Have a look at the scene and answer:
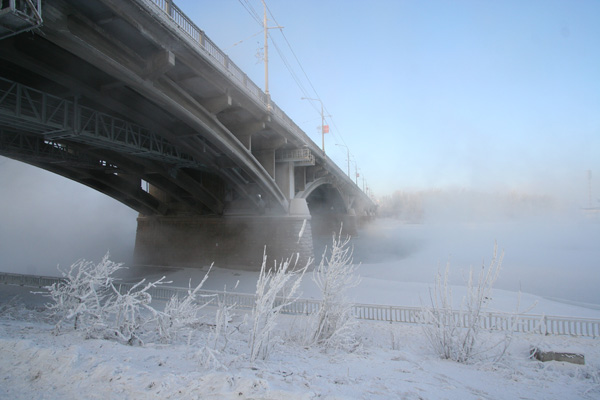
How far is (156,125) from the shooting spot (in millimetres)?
12047

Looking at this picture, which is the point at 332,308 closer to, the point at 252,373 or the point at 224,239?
the point at 252,373

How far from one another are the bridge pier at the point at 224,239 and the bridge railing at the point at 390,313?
6863 mm

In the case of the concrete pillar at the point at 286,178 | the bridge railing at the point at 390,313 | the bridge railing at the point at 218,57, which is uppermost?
the bridge railing at the point at 218,57

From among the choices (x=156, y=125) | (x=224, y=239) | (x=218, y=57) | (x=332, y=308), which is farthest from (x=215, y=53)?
(x=224, y=239)

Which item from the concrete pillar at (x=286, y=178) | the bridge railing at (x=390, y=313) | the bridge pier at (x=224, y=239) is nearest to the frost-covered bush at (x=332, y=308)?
the bridge railing at (x=390, y=313)

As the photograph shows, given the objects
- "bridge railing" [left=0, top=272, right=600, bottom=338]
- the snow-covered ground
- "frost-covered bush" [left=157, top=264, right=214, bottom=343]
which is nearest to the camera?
the snow-covered ground

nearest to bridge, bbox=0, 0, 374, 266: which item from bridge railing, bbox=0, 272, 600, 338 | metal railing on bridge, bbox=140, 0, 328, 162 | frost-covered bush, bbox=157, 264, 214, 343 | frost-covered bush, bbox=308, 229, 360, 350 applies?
metal railing on bridge, bbox=140, 0, 328, 162

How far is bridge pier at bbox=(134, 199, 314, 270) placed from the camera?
751 inches

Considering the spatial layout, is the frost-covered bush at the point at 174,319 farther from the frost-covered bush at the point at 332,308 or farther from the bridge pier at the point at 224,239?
the bridge pier at the point at 224,239

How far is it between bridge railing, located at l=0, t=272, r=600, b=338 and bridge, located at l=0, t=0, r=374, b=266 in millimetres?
5182

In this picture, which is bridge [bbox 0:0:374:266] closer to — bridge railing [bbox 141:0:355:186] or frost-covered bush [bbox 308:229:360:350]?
bridge railing [bbox 141:0:355:186]

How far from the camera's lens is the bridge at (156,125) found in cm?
769

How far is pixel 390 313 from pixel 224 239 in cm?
1424

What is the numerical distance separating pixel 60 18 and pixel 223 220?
1518 cm
